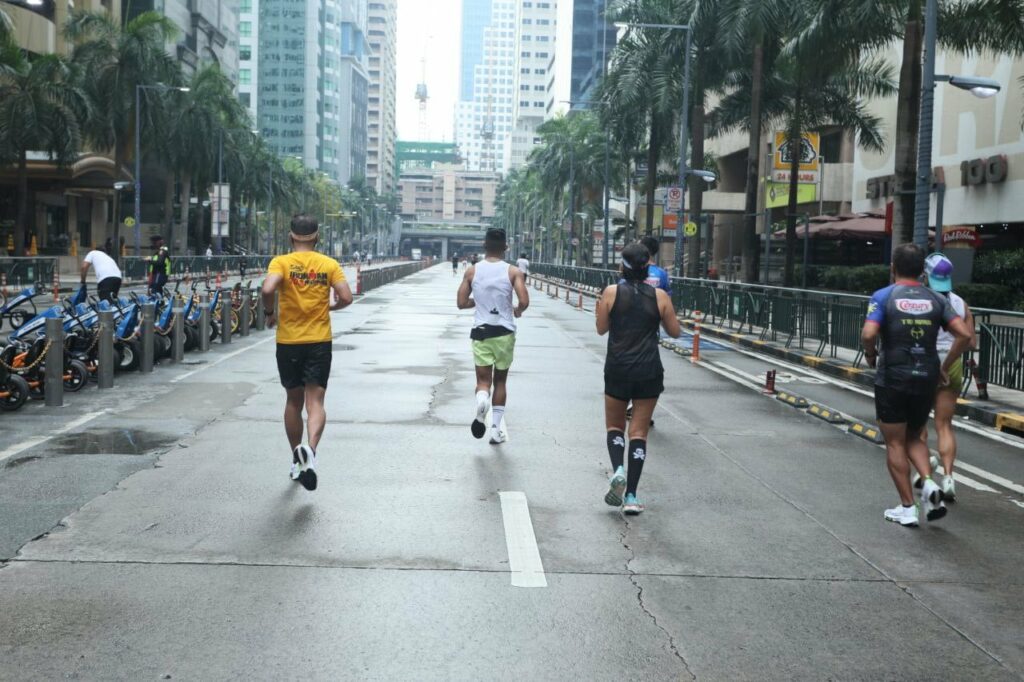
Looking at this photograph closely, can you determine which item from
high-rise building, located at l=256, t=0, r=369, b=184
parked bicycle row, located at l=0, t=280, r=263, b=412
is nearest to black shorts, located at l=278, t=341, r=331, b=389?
parked bicycle row, located at l=0, t=280, r=263, b=412

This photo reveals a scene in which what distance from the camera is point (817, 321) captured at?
2130cm

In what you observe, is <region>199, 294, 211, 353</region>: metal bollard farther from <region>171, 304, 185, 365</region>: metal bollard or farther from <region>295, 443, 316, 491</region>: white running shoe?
<region>295, 443, 316, 491</region>: white running shoe

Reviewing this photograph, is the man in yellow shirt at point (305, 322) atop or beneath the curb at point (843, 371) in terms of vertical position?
atop

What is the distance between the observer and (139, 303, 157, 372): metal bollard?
51.9ft

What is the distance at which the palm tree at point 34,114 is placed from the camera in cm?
Result: 5012

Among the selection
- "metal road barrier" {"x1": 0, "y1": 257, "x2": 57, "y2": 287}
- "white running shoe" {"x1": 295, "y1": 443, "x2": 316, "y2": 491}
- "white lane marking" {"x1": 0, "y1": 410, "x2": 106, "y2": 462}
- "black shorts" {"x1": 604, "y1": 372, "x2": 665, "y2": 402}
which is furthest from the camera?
"metal road barrier" {"x1": 0, "y1": 257, "x2": 57, "y2": 287}

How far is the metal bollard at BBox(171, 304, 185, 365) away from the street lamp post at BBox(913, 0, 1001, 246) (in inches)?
449

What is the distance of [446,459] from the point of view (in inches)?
377

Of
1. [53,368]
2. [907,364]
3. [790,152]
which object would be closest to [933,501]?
[907,364]

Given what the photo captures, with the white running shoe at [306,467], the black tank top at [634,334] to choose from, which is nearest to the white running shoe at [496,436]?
the white running shoe at [306,467]

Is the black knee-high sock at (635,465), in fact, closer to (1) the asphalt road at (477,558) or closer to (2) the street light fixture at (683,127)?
(1) the asphalt road at (477,558)

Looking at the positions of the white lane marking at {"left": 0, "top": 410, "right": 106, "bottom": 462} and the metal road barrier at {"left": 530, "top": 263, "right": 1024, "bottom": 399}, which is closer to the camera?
the white lane marking at {"left": 0, "top": 410, "right": 106, "bottom": 462}

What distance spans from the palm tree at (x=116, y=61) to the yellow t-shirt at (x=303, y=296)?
171 feet

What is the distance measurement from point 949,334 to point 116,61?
56.4 meters
